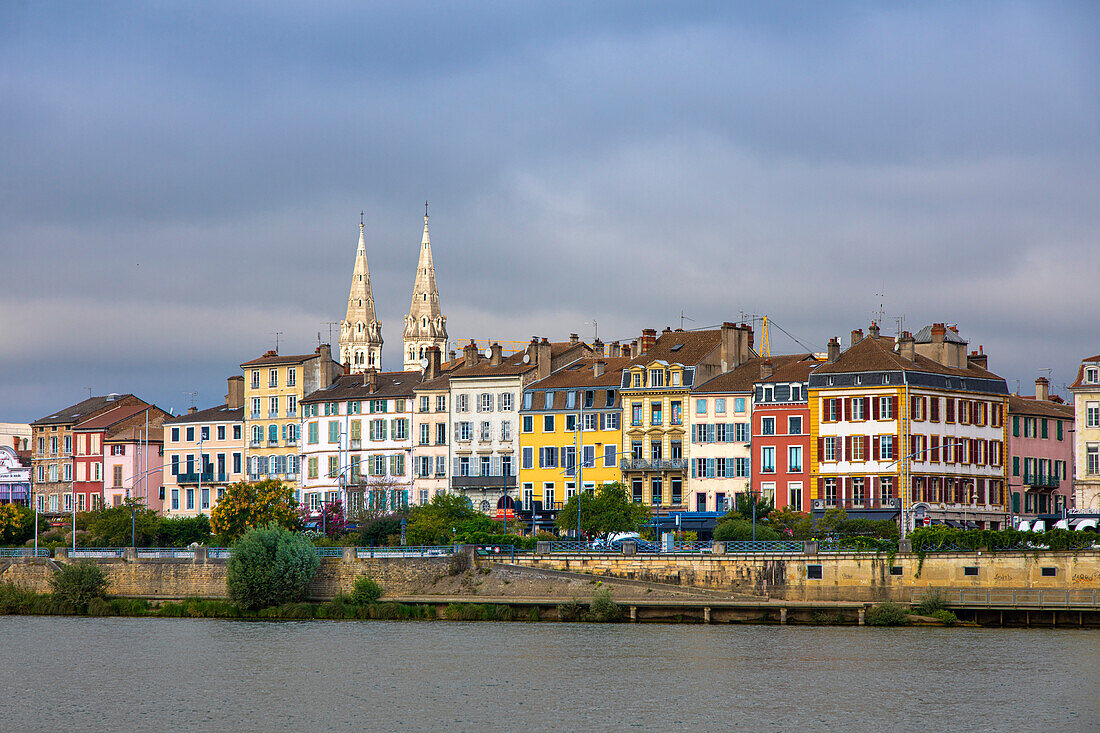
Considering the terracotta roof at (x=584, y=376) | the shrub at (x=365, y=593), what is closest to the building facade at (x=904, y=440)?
the terracotta roof at (x=584, y=376)

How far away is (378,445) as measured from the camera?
112 m

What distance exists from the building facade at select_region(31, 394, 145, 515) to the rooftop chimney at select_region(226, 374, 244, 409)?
1225 cm

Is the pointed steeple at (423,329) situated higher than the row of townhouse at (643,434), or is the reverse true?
the pointed steeple at (423,329)

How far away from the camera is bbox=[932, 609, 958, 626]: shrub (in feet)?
230

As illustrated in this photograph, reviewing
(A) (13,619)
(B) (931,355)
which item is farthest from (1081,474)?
(A) (13,619)

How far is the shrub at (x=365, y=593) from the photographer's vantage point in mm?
81000

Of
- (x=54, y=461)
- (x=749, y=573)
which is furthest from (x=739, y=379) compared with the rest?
(x=54, y=461)

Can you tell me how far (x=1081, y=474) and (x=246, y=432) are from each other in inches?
2185

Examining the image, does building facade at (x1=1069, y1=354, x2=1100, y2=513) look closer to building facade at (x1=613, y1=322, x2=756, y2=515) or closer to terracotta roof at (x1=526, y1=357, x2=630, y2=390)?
building facade at (x1=613, y1=322, x2=756, y2=515)

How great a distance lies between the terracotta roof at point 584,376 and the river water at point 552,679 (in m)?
31.2

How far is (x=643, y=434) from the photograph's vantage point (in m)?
102

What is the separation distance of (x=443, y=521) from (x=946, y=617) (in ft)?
109

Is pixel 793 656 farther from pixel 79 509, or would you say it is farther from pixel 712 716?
pixel 79 509

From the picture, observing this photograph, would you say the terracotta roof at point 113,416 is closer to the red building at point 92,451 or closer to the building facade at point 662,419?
Result: the red building at point 92,451
